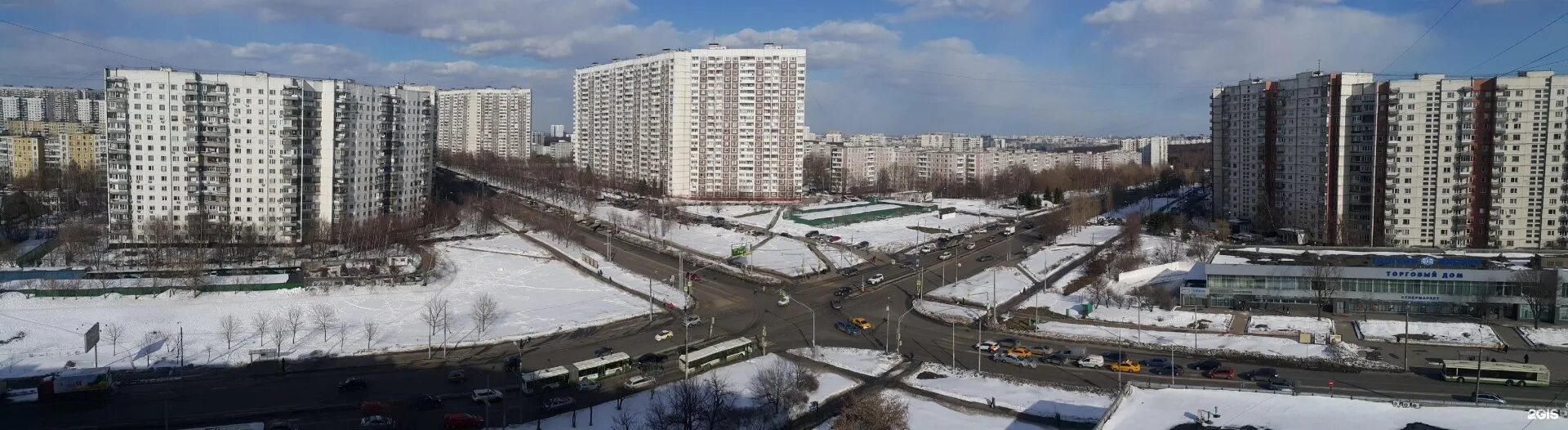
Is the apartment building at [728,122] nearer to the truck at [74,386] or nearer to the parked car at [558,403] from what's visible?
the parked car at [558,403]

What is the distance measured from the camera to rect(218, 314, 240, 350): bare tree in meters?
15.9

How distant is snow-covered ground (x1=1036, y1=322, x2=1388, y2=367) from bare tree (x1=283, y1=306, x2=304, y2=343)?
1308cm

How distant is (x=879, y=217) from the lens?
117 feet

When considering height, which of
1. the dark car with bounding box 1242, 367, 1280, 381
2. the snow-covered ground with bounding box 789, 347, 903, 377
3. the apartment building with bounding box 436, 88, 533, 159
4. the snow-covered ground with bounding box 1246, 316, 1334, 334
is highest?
the apartment building with bounding box 436, 88, 533, 159

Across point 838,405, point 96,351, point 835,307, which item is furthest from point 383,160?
point 838,405

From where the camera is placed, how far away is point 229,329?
53.0 feet

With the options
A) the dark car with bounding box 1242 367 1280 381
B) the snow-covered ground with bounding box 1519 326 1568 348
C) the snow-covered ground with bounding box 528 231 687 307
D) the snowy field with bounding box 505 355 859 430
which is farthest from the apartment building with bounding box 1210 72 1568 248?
the snowy field with bounding box 505 355 859 430

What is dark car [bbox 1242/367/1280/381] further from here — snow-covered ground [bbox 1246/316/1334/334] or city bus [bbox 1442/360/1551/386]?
snow-covered ground [bbox 1246/316/1334/334]

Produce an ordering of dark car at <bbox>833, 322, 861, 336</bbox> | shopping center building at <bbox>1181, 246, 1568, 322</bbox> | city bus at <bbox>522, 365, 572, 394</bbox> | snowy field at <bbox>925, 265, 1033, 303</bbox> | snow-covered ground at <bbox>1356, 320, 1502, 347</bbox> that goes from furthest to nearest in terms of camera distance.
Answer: snowy field at <bbox>925, 265, 1033, 303</bbox>
shopping center building at <bbox>1181, 246, 1568, 322</bbox>
dark car at <bbox>833, 322, 861, 336</bbox>
snow-covered ground at <bbox>1356, 320, 1502, 347</bbox>
city bus at <bbox>522, 365, 572, 394</bbox>

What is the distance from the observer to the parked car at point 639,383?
13.7 m

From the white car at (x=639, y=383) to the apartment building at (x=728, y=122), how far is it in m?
25.8

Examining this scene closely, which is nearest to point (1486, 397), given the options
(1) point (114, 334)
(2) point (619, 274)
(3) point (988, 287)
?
(3) point (988, 287)

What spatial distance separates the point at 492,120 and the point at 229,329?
162 ft

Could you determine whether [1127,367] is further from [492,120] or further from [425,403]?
[492,120]
